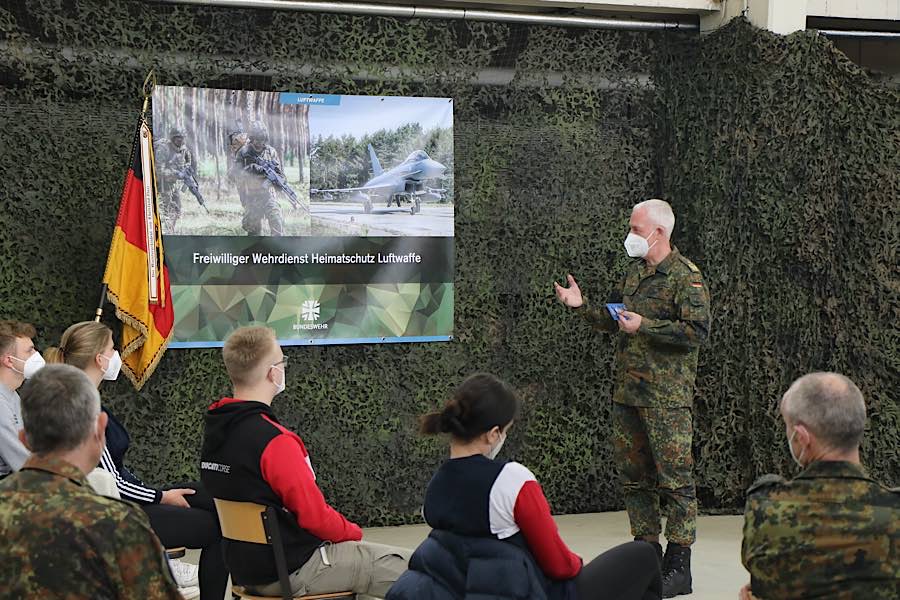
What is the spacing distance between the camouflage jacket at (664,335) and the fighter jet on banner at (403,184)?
145cm

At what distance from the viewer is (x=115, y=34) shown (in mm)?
5309

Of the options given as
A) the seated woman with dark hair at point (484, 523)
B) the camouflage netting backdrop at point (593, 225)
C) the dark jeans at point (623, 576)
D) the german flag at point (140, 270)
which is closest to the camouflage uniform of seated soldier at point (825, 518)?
the seated woman with dark hair at point (484, 523)

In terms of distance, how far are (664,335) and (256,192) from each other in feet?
7.12

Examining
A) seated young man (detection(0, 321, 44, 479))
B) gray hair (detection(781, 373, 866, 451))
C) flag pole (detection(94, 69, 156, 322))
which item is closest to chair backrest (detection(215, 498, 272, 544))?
seated young man (detection(0, 321, 44, 479))

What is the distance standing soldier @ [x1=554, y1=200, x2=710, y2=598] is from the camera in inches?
177

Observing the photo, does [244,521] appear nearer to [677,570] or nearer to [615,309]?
[615,309]

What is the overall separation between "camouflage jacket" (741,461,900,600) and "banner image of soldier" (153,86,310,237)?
364 centimetres

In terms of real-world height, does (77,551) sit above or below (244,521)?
above

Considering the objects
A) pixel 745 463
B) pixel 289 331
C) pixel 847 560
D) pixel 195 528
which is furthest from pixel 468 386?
pixel 745 463

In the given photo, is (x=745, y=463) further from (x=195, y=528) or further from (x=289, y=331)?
(x=195, y=528)

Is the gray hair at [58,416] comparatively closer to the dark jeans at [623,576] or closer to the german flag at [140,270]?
the dark jeans at [623,576]

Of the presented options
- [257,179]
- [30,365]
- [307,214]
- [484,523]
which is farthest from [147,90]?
[484,523]

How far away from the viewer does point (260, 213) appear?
217 inches

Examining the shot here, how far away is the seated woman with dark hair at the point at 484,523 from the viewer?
2688mm
